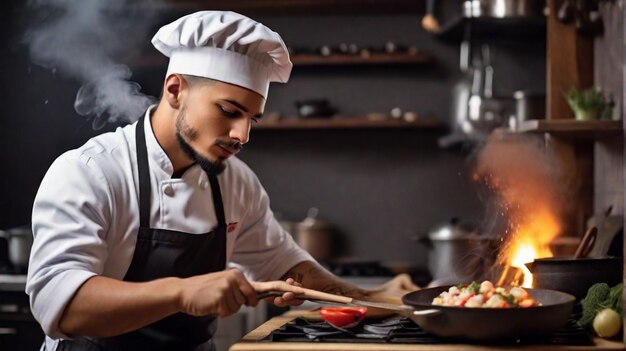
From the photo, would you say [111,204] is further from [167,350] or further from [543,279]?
[543,279]

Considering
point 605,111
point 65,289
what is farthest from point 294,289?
point 605,111

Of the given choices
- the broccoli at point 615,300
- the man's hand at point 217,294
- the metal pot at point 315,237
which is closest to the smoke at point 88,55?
the man's hand at point 217,294

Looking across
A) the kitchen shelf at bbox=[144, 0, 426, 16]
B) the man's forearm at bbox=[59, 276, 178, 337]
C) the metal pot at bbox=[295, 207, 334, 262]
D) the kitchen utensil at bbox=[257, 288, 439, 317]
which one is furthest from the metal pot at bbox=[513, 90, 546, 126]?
the man's forearm at bbox=[59, 276, 178, 337]

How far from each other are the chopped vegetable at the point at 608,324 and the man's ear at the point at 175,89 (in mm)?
1103

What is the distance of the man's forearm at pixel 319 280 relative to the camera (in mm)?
2342

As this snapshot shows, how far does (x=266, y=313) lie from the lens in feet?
13.5

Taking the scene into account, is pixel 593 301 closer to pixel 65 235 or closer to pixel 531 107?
pixel 65 235

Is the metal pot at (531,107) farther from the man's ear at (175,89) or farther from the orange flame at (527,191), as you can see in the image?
the man's ear at (175,89)

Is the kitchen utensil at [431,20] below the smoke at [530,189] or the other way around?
the other way around

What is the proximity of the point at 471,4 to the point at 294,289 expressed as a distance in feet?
8.91

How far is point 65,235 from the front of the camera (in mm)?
1765

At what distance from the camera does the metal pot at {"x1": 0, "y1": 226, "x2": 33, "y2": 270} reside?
12.1ft

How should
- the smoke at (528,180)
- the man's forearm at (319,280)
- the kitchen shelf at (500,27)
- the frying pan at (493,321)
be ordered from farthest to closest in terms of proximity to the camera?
the kitchen shelf at (500,27)
the smoke at (528,180)
the man's forearm at (319,280)
the frying pan at (493,321)

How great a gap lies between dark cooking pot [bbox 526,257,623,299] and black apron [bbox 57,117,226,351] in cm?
88
